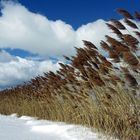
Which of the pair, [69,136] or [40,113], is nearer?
[69,136]

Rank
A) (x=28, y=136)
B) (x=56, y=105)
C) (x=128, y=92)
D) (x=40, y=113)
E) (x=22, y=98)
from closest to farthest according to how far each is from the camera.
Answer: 1. (x=128, y=92)
2. (x=28, y=136)
3. (x=56, y=105)
4. (x=40, y=113)
5. (x=22, y=98)

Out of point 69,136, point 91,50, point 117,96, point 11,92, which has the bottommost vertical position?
point 69,136

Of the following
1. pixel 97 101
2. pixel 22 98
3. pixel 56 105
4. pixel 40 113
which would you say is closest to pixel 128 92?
pixel 97 101

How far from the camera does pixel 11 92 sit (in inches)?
752

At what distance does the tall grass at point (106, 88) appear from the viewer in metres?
6.03

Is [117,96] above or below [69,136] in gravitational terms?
above

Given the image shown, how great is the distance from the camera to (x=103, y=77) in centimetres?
724

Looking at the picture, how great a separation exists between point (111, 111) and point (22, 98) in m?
9.94

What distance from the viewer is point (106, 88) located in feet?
24.4

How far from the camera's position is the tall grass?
6031mm

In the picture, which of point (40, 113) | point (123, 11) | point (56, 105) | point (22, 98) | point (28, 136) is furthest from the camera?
point (22, 98)

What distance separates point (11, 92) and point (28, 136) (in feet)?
38.4

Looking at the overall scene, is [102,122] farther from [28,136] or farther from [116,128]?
[28,136]

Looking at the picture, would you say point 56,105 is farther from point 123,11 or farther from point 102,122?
point 123,11
